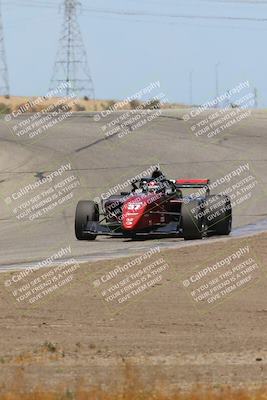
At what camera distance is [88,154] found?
4494cm

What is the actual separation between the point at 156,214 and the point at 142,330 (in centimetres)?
1152

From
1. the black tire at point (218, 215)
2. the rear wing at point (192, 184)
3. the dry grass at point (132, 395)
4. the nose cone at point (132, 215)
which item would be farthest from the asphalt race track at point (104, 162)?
the dry grass at point (132, 395)

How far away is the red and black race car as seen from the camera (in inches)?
989

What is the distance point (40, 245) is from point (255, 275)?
7.55 meters

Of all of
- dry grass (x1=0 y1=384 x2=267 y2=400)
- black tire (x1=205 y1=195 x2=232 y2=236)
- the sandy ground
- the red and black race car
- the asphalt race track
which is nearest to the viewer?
dry grass (x1=0 y1=384 x2=267 y2=400)

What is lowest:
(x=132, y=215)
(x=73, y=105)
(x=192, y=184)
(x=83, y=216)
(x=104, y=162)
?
(x=73, y=105)

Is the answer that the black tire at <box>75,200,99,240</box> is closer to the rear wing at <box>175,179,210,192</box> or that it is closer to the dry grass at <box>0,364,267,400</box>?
the rear wing at <box>175,179,210,192</box>

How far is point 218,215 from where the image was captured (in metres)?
26.0

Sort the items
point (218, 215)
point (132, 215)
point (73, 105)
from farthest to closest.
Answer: point (73, 105) → point (218, 215) → point (132, 215)

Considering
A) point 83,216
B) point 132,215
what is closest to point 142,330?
point 132,215

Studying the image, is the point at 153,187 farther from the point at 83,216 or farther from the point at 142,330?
the point at 142,330

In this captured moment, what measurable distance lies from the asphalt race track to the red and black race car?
31 centimetres

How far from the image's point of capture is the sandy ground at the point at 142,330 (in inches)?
436

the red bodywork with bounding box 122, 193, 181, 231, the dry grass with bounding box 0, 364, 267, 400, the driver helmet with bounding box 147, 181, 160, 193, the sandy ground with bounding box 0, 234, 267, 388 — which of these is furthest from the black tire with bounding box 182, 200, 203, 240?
the dry grass with bounding box 0, 364, 267, 400
